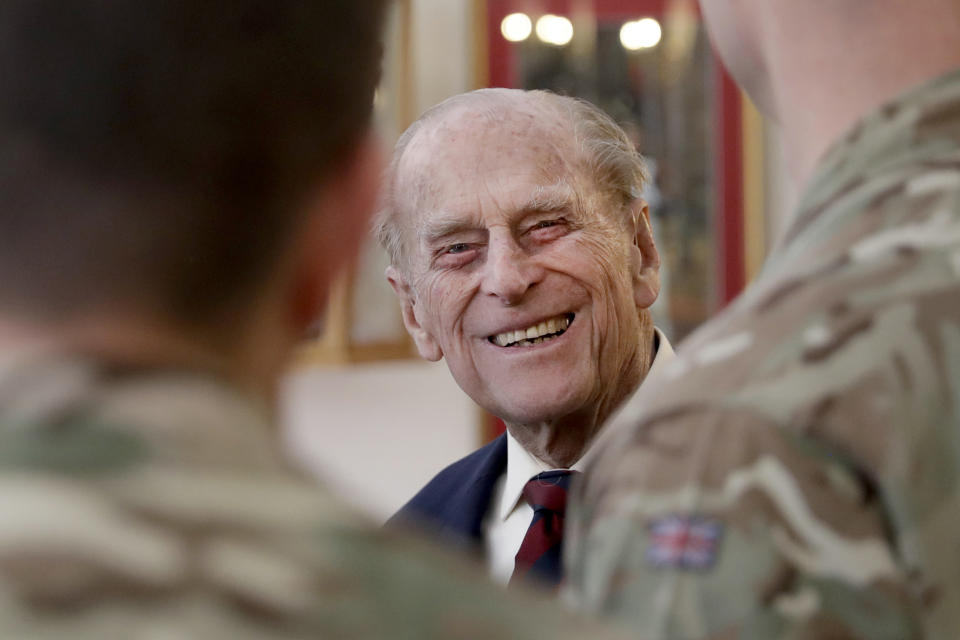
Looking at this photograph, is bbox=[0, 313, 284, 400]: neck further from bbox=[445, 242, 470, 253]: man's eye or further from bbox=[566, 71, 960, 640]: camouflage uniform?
bbox=[445, 242, 470, 253]: man's eye

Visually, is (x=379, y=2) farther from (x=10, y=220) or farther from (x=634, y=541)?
(x=634, y=541)

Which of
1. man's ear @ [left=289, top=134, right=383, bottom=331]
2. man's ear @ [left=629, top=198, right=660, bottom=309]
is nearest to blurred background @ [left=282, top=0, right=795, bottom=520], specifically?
man's ear @ [left=629, top=198, right=660, bottom=309]

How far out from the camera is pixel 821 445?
67 centimetres

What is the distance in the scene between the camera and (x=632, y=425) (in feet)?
2.34

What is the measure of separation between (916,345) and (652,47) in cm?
316

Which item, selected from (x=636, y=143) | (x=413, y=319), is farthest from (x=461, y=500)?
(x=636, y=143)

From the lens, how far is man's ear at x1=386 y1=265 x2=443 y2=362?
6.31 ft

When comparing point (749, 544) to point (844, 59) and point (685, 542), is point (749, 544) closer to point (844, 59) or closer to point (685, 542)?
point (685, 542)

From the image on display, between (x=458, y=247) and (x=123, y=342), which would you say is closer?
(x=123, y=342)

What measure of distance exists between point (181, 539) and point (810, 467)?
36 centimetres

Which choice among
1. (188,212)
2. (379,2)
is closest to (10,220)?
(188,212)

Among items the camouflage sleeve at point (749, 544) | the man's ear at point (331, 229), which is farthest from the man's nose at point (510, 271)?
the man's ear at point (331, 229)

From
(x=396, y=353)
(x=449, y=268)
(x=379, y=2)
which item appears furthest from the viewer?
(x=396, y=353)

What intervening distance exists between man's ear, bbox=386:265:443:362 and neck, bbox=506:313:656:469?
177 mm
